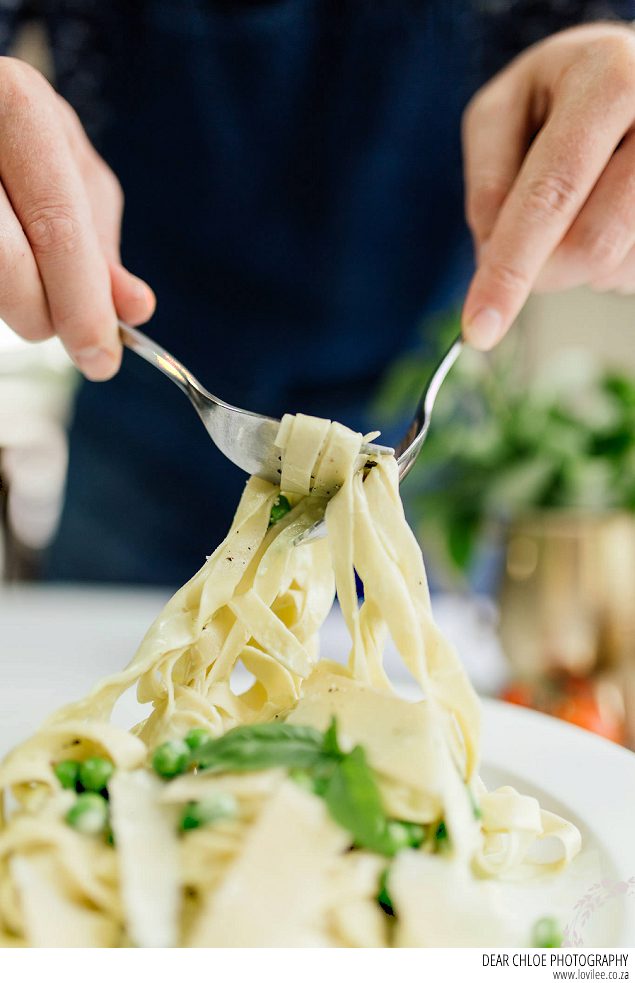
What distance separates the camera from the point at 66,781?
1249mm

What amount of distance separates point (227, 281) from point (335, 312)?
358 millimetres

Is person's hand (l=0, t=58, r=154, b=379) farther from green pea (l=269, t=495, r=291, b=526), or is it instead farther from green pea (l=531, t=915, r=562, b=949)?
green pea (l=531, t=915, r=562, b=949)

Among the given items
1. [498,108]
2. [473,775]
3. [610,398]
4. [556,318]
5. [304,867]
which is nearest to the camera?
[304,867]

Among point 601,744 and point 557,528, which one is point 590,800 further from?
point 557,528

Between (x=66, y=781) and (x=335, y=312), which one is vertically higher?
(x=335, y=312)

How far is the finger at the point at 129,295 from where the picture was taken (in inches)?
66.7

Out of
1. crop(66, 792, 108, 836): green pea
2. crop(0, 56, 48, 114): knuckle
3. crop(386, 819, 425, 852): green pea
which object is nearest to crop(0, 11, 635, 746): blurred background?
crop(66, 792, 108, 836): green pea

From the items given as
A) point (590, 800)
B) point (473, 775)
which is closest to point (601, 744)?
point (590, 800)

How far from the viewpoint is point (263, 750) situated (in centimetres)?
118

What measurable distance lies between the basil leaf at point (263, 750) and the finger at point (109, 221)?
2.73 feet

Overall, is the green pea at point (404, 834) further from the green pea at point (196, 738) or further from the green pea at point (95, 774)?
the green pea at point (95, 774)

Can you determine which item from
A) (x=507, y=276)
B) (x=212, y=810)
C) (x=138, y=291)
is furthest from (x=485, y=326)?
(x=212, y=810)

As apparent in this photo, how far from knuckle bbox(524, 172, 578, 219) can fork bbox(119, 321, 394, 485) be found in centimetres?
54

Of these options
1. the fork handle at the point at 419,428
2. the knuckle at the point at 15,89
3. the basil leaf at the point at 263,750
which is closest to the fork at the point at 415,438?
the fork handle at the point at 419,428
